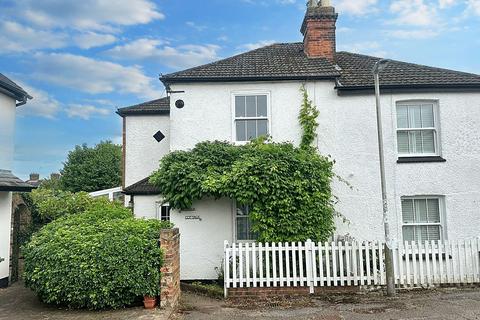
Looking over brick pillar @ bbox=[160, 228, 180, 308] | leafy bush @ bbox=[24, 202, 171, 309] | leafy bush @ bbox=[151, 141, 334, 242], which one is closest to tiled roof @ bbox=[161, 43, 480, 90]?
leafy bush @ bbox=[151, 141, 334, 242]

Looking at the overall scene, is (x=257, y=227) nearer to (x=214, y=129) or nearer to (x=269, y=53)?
(x=214, y=129)

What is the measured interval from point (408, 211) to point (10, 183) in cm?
1144

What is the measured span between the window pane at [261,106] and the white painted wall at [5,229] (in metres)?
7.76

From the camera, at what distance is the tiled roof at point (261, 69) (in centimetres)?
1223

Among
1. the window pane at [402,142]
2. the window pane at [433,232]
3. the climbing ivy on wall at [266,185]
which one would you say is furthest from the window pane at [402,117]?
the window pane at [433,232]

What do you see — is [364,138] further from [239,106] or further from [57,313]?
[57,313]

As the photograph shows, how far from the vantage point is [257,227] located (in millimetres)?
10461

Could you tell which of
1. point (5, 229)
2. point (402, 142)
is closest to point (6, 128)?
point (5, 229)

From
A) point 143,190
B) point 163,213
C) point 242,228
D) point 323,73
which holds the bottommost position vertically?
point 242,228

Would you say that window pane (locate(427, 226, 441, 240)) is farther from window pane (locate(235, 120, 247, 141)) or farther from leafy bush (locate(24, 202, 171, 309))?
leafy bush (locate(24, 202, 171, 309))

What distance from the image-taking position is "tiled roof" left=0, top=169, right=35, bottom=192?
11018 mm

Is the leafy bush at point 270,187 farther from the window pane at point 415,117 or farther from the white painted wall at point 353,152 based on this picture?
the window pane at point 415,117

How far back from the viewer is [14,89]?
11930 mm

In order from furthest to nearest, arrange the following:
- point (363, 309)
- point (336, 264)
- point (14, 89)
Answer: point (14, 89), point (336, 264), point (363, 309)
